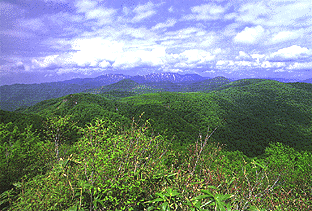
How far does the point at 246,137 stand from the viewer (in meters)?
58.5

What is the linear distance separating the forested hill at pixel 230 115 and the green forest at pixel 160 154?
1.75ft

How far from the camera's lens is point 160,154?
7.86m

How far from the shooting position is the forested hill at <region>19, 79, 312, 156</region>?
151 ft

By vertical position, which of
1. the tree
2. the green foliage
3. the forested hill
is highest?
the tree

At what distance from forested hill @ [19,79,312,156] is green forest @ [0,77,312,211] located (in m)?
0.53

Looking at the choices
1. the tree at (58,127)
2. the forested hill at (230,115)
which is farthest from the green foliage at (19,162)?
the forested hill at (230,115)

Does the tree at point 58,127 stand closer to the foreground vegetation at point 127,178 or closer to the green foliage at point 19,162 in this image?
the foreground vegetation at point 127,178

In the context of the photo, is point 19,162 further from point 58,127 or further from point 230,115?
point 230,115

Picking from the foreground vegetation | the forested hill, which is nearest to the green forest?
the foreground vegetation

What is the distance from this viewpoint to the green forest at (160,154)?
4.41 m

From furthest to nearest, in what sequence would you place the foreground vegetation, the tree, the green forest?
1. the tree
2. the green forest
3. the foreground vegetation

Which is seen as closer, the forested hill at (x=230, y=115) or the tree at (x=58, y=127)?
the tree at (x=58, y=127)

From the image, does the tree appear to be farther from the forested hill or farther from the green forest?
the forested hill

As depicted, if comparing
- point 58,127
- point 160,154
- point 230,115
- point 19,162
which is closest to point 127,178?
point 160,154
